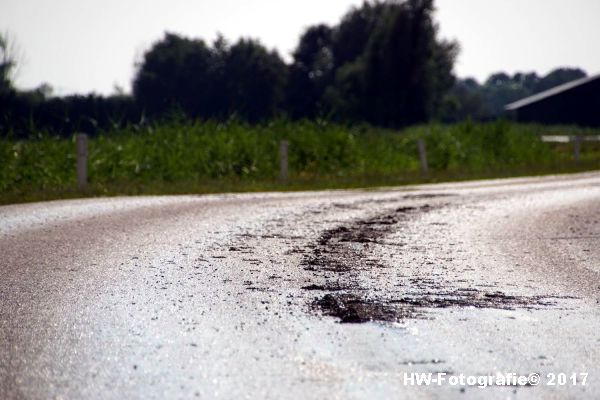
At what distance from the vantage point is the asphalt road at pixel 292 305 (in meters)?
4.54

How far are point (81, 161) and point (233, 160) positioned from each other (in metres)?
5.57

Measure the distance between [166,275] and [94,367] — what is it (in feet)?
9.66

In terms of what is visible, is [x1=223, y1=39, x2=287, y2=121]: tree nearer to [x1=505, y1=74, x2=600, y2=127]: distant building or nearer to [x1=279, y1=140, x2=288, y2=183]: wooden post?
[x1=505, y1=74, x2=600, y2=127]: distant building

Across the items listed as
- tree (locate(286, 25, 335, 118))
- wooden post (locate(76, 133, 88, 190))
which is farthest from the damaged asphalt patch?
tree (locate(286, 25, 335, 118))

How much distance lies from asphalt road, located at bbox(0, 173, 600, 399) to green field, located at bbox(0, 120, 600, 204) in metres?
7.03

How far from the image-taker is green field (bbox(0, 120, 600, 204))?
19453 mm

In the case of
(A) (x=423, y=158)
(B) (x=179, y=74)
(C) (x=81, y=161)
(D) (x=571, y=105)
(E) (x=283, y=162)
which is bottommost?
(A) (x=423, y=158)

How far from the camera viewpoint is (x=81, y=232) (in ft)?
35.3

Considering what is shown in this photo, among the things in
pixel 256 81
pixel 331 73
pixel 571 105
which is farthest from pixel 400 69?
pixel 331 73

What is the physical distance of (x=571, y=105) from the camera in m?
69.4

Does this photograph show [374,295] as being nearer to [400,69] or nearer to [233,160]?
[233,160]

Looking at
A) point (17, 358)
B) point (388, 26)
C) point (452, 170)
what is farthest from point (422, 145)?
point (388, 26)

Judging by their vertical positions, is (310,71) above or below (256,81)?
above

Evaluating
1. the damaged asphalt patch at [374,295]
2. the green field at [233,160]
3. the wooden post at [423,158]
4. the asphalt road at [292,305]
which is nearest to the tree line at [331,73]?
the green field at [233,160]
